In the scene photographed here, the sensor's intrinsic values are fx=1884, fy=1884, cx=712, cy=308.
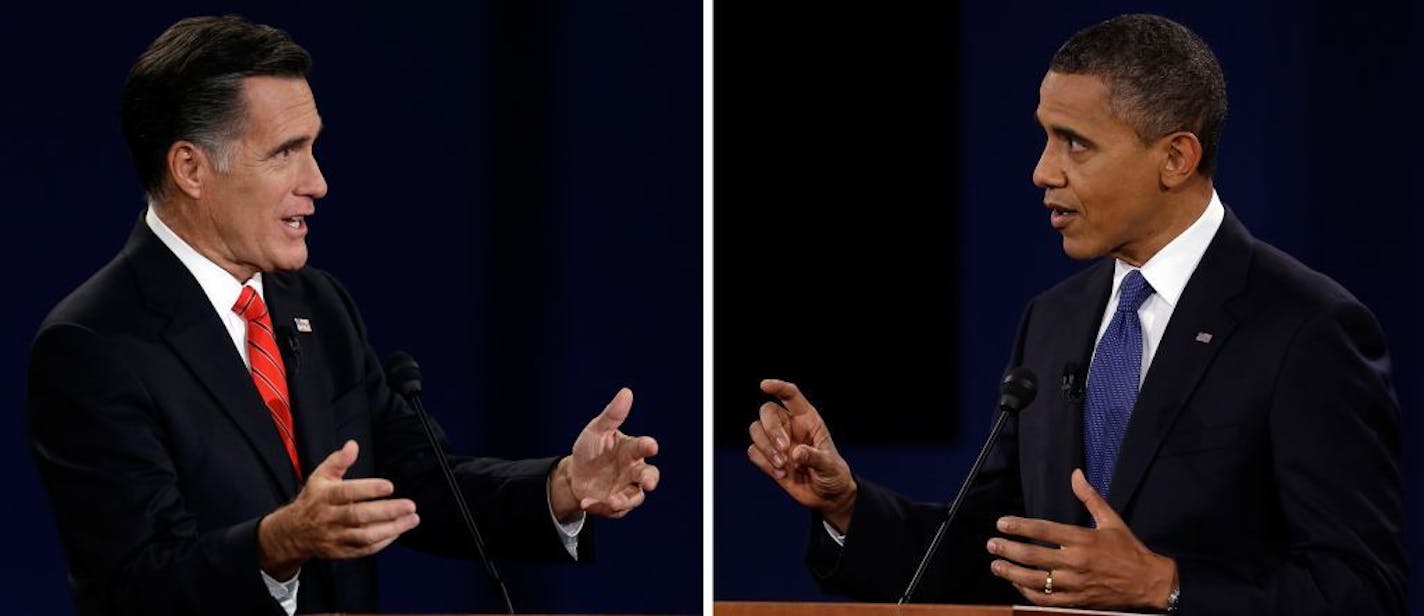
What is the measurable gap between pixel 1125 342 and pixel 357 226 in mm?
1325

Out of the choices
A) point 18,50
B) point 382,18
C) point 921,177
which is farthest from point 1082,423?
point 18,50

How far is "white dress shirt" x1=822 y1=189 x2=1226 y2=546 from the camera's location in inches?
106

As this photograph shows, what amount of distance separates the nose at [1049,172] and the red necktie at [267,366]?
1152 mm

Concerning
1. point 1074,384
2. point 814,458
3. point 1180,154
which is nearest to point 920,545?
point 814,458

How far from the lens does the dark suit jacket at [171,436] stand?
241 centimetres

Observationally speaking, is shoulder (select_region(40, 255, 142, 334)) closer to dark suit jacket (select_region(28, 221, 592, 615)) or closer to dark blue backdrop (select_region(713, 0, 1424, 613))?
dark suit jacket (select_region(28, 221, 592, 615))

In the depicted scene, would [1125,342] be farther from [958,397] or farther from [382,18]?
[382,18]

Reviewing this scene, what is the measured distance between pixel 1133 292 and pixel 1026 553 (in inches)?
21.5

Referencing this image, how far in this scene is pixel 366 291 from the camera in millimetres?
3236

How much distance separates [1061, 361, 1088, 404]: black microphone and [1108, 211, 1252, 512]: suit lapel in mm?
109

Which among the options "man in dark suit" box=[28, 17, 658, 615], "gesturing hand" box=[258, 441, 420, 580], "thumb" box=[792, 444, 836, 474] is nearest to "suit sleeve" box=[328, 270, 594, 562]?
"man in dark suit" box=[28, 17, 658, 615]

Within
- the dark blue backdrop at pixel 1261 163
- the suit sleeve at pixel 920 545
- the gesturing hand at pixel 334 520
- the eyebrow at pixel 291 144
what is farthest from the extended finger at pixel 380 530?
the dark blue backdrop at pixel 1261 163

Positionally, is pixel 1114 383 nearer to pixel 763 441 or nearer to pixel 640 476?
pixel 763 441

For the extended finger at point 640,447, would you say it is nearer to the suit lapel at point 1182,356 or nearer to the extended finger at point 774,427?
the extended finger at point 774,427
